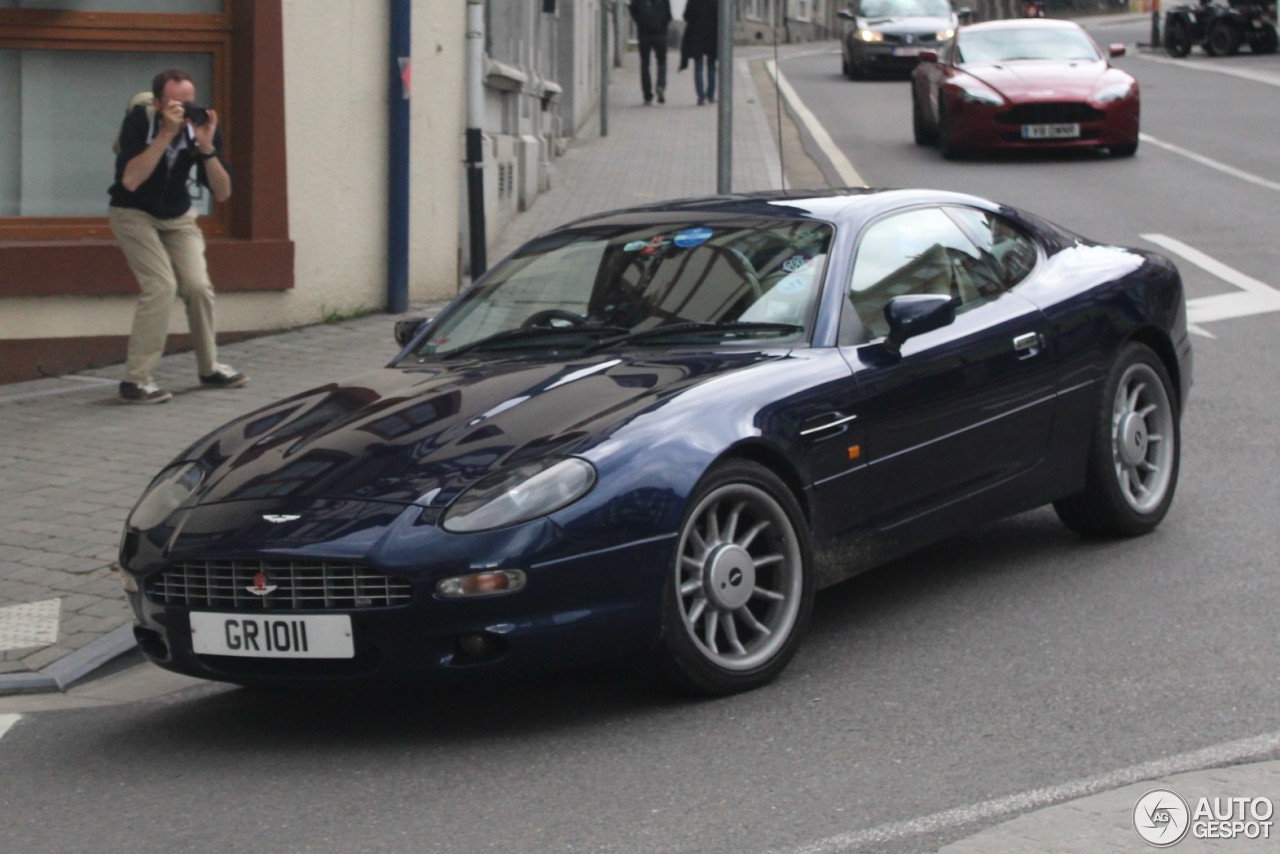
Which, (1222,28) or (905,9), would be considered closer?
(905,9)

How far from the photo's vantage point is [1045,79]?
68.5ft

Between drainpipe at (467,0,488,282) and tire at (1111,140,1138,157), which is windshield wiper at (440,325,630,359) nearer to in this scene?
drainpipe at (467,0,488,282)

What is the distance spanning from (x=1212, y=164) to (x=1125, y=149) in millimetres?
960

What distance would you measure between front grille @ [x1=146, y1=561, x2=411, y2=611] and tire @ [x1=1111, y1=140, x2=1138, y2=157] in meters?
17.2

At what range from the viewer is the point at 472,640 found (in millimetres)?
5004

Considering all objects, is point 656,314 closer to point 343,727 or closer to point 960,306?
point 960,306

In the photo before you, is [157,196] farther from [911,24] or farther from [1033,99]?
[911,24]

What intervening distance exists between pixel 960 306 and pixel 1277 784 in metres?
2.46

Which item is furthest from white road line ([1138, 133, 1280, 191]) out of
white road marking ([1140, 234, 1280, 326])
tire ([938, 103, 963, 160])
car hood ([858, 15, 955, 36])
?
car hood ([858, 15, 955, 36])

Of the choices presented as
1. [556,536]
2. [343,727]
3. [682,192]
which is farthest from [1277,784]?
[682,192]

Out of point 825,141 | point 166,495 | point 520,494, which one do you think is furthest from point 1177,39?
point 520,494

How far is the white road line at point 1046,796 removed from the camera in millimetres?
4234

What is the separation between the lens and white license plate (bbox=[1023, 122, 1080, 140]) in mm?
20531

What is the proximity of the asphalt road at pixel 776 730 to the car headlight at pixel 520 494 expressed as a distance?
1.95 ft
